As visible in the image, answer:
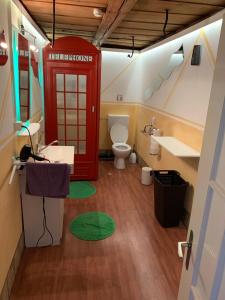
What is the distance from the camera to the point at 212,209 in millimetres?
839

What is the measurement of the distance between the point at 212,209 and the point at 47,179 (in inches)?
57.6

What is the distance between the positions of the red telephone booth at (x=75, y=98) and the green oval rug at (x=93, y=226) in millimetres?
1088

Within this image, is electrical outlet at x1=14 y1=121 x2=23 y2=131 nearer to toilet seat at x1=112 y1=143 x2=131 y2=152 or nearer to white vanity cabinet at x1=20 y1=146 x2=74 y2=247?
white vanity cabinet at x1=20 y1=146 x2=74 y2=247

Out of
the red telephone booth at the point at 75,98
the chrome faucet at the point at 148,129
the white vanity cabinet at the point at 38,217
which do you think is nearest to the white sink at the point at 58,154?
the white vanity cabinet at the point at 38,217

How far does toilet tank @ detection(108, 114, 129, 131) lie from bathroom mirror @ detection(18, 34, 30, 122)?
242cm

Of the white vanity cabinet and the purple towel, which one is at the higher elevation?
the purple towel

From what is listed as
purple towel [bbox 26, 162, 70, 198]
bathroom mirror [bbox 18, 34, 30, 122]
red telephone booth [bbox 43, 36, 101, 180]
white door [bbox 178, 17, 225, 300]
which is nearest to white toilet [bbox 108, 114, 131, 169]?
red telephone booth [bbox 43, 36, 101, 180]

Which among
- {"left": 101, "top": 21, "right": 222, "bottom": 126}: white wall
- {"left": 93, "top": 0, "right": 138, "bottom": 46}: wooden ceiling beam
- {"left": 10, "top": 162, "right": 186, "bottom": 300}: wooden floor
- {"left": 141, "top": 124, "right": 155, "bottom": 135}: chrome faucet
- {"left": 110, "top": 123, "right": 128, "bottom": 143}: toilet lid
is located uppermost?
{"left": 93, "top": 0, "right": 138, "bottom": 46}: wooden ceiling beam

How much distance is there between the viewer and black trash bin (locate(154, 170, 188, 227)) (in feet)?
8.50

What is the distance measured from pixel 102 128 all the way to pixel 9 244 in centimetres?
337

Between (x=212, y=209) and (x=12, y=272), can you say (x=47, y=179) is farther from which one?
(x=212, y=209)

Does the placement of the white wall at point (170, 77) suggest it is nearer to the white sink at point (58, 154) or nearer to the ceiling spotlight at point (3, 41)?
the white sink at point (58, 154)

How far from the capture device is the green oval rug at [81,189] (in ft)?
11.1

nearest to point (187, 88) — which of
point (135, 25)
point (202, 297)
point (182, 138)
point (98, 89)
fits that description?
point (182, 138)
